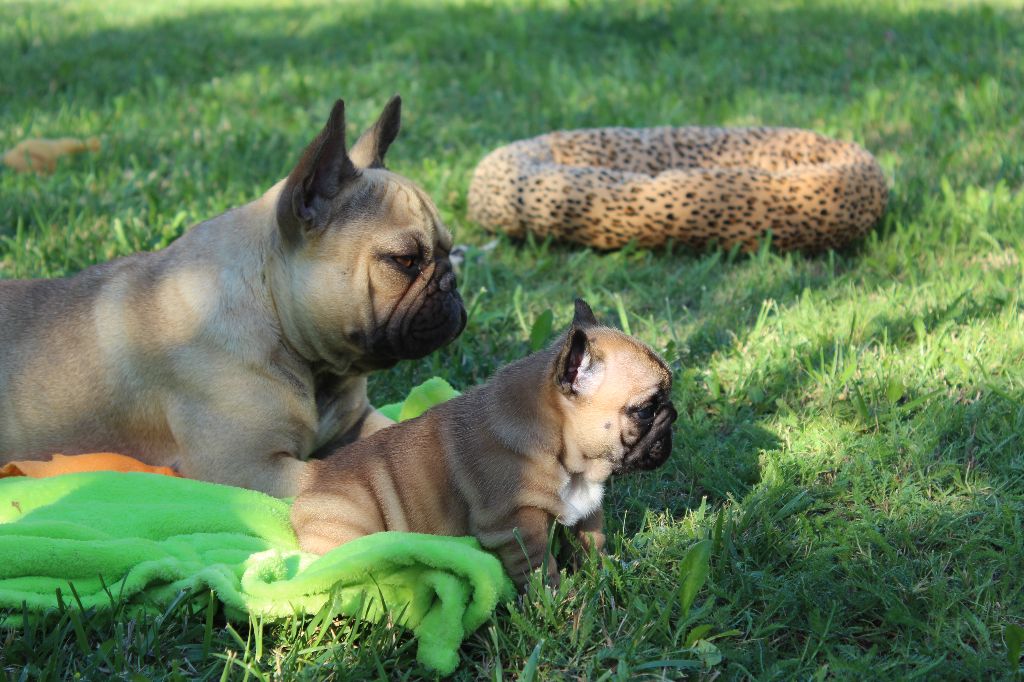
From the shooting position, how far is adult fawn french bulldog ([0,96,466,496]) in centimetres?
393

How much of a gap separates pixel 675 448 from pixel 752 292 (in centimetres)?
170

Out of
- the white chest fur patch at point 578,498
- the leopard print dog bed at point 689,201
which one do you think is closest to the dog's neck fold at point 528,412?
the white chest fur patch at point 578,498

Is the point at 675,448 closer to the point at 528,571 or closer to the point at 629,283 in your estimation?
the point at 528,571

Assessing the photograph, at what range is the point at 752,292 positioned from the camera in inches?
226

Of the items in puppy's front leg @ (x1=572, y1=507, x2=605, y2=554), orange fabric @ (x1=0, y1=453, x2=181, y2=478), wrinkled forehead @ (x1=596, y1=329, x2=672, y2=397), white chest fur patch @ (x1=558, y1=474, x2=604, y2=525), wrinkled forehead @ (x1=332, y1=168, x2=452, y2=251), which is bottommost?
puppy's front leg @ (x1=572, y1=507, x2=605, y2=554)

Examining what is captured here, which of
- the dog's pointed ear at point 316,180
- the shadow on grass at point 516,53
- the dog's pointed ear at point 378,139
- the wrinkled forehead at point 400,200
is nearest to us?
the dog's pointed ear at point 316,180

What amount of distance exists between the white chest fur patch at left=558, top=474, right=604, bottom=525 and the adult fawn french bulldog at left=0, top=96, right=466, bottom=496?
89cm

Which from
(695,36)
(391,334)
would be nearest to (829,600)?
(391,334)

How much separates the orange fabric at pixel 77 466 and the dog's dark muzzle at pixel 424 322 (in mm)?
893

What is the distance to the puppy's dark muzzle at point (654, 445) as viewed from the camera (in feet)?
11.2

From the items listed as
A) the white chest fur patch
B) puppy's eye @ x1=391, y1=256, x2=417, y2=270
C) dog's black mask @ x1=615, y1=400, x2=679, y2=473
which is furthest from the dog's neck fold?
puppy's eye @ x1=391, y1=256, x2=417, y2=270

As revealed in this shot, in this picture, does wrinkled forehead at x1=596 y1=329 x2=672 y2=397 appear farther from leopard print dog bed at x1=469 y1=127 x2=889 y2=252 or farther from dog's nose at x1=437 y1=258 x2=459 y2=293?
leopard print dog bed at x1=469 y1=127 x2=889 y2=252

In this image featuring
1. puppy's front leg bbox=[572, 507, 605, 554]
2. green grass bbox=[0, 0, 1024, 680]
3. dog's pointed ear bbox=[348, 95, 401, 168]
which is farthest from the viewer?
dog's pointed ear bbox=[348, 95, 401, 168]

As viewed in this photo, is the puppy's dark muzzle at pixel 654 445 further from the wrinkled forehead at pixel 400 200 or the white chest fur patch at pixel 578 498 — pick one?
the wrinkled forehead at pixel 400 200
